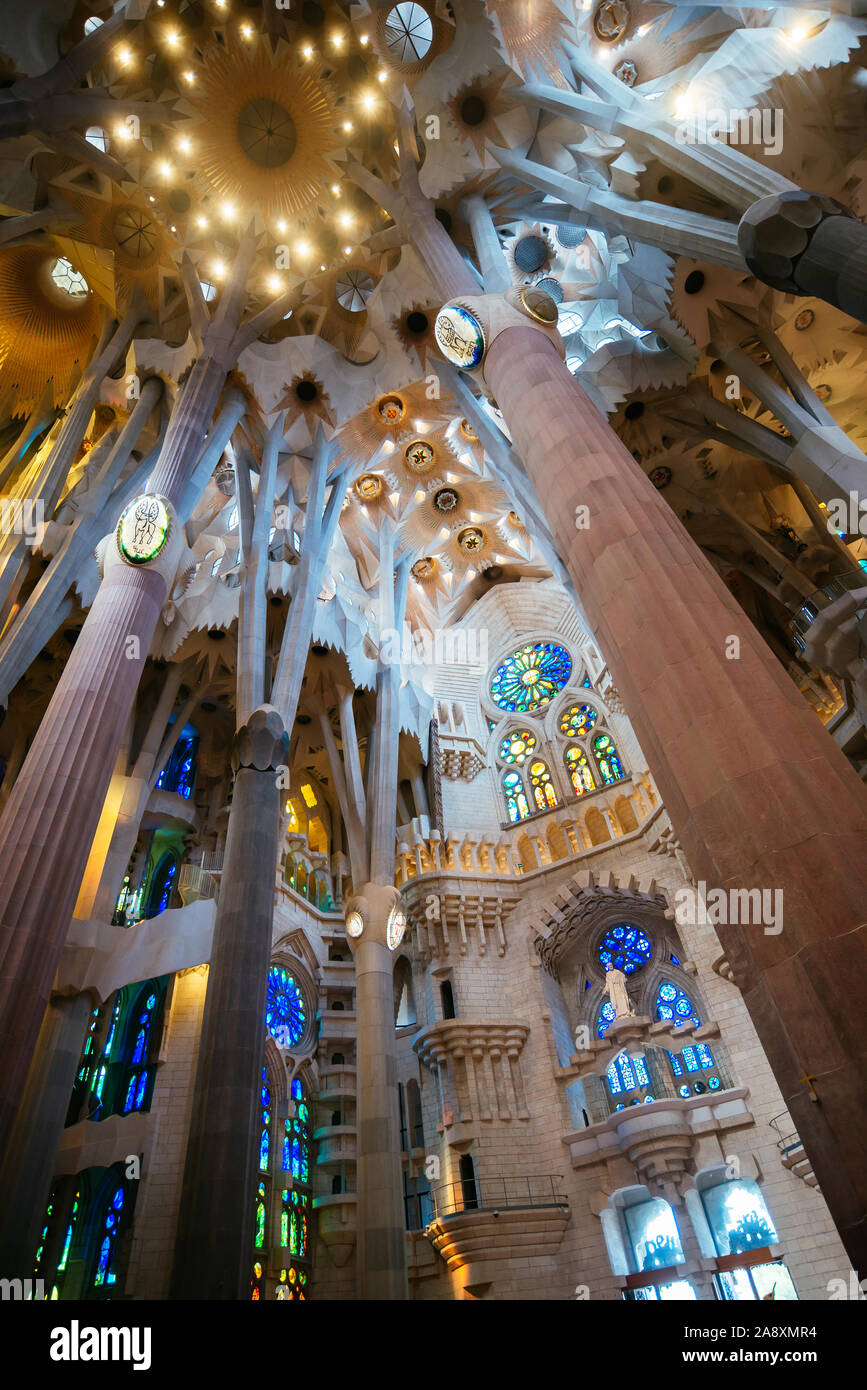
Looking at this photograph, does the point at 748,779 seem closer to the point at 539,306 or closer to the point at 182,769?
the point at 539,306

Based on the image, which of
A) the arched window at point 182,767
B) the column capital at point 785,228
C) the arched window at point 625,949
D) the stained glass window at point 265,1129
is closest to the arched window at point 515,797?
the arched window at point 625,949

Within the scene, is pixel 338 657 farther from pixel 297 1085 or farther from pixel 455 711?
pixel 297 1085

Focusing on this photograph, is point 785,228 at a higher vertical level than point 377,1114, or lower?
higher

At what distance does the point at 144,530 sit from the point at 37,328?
9850 millimetres

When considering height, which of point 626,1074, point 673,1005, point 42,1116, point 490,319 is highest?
point 490,319

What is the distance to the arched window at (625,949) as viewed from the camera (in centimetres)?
1708

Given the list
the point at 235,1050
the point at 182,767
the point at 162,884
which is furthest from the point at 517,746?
the point at 235,1050

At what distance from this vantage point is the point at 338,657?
52.1 feet

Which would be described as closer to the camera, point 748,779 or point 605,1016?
point 748,779

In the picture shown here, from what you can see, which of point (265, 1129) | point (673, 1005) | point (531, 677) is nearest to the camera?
point (265, 1129)

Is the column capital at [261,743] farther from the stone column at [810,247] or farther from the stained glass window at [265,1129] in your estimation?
the stone column at [810,247]

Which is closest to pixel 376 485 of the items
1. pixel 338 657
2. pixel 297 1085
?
pixel 338 657

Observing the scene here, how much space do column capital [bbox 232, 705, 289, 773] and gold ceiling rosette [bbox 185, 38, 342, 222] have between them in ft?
32.1

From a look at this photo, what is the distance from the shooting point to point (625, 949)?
17.4m
